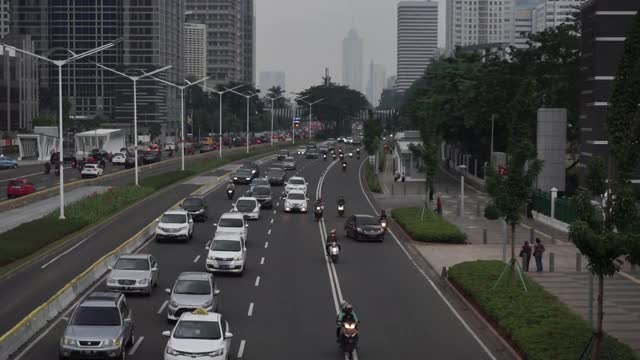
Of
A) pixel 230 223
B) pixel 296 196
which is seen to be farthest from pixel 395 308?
pixel 296 196

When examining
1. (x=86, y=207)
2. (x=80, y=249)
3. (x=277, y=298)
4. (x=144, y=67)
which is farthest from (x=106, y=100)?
(x=277, y=298)

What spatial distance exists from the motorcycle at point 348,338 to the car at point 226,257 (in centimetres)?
1215

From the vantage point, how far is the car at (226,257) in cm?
3481

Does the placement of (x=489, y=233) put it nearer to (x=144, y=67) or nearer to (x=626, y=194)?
(x=626, y=194)

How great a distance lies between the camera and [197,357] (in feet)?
68.5

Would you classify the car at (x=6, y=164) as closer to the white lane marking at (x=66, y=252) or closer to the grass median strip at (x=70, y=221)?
the grass median strip at (x=70, y=221)

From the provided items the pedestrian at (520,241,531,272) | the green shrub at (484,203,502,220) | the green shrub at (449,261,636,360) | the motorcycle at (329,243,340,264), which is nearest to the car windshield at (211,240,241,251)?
the motorcycle at (329,243,340,264)

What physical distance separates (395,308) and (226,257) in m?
7.87

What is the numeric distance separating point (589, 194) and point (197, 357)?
991cm

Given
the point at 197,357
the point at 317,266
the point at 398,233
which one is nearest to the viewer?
the point at 197,357

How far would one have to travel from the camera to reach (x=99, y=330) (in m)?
22.1

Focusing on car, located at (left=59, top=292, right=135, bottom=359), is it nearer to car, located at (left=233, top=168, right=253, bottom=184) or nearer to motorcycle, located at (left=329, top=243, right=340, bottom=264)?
motorcycle, located at (left=329, top=243, right=340, bottom=264)

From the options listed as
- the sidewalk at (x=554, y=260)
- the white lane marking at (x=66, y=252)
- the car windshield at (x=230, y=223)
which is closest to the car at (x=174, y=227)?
the car windshield at (x=230, y=223)

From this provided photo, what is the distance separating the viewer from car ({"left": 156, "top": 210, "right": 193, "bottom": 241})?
44094 mm
